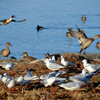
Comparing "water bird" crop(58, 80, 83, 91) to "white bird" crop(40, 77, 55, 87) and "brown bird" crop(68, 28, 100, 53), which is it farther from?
"brown bird" crop(68, 28, 100, 53)

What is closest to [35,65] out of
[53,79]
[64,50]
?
[53,79]

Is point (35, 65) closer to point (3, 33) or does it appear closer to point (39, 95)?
point (39, 95)

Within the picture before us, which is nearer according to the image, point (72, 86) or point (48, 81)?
point (72, 86)

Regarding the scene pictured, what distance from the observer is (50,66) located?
9445mm

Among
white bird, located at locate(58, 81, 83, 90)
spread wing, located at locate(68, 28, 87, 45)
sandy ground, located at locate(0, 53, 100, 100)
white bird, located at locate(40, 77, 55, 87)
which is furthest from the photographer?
spread wing, located at locate(68, 28, 87, 45)

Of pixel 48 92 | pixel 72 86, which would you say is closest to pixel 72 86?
pixel 72 86

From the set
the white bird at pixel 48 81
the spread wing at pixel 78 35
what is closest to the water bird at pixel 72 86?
the white bird at pixel 48 81

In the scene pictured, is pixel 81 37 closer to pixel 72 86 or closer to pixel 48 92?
pixel 72 86

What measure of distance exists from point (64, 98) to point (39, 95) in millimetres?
504

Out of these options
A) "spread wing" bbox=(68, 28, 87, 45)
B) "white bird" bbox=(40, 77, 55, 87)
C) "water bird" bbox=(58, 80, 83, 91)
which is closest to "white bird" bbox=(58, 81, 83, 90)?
"water bird" bbox=(58, 80, 83, 91)

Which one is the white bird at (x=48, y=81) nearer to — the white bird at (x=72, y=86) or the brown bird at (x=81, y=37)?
the white bird at (x=72, y=86)

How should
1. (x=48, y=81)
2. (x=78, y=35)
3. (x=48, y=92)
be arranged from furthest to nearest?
(x=78, y=35)
(x=48, y=81)
(x=48, y=92)

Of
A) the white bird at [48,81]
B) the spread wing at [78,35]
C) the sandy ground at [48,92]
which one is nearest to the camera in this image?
the sandy ground at [48,92]

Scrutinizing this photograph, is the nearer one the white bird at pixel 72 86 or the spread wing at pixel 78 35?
the white bird at pixel 72 86
